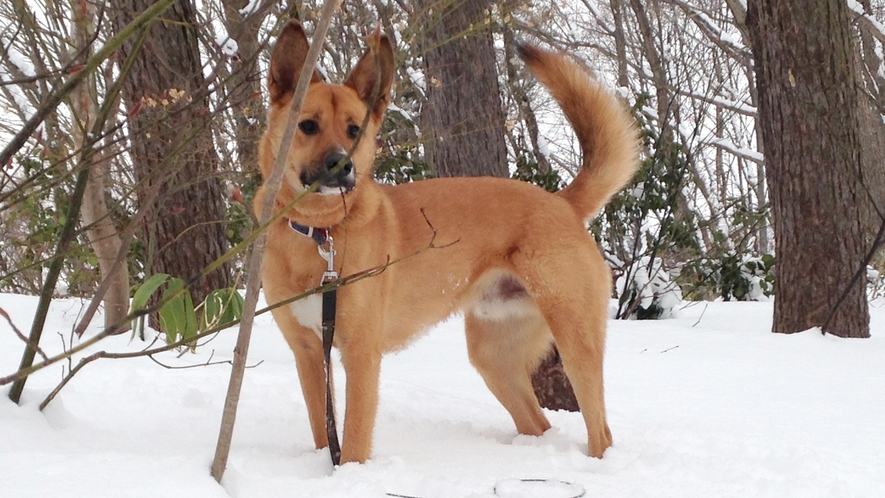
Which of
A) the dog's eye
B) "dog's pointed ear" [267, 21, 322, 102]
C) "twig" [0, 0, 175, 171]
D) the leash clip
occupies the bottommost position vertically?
the leash clip

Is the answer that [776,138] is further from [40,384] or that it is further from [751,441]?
[40,384]

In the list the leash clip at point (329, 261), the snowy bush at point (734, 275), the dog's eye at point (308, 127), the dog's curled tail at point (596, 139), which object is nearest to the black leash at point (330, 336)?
the leash clip at point (329, 261)

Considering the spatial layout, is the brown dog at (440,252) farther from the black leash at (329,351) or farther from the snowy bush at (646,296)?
the snowy bush at (646,296)

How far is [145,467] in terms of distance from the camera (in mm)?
2084

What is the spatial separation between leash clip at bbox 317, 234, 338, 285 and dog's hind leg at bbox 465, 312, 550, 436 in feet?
3.66

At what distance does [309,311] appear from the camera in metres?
2.82

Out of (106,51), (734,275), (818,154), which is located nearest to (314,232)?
(106,51)

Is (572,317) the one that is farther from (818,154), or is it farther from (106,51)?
(818,154)

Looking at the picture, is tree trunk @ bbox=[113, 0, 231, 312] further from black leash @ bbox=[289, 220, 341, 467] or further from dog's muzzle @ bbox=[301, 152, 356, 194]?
black leash @ bbox=[289, 220, 341, 467]

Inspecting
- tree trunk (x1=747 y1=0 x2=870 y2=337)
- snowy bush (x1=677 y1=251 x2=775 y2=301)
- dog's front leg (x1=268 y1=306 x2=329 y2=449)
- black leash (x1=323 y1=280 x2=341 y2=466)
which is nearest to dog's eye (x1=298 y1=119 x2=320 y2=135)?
black leash (x1=323 y1=280 x2=341 y2=466)

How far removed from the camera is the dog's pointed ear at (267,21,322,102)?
277 centimetres

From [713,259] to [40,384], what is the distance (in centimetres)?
→ 757

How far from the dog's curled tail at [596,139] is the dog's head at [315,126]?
100cm

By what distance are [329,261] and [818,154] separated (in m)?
4.76
